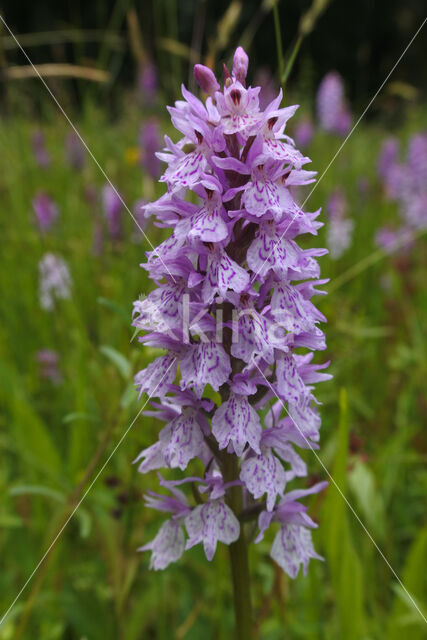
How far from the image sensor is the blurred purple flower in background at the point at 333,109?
21.0 ft

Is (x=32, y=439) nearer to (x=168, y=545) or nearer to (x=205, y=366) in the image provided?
(x=168, y=545)

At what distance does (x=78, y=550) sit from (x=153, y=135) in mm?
3521

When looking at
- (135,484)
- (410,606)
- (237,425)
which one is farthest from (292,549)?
(135,484)

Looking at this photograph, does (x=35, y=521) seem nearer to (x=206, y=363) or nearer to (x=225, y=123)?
(x=206, y=363)

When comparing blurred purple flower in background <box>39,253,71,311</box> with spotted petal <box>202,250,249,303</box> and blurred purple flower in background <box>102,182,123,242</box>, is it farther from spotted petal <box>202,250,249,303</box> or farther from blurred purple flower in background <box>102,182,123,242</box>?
spotted petal <box>202,250,249,303</box>

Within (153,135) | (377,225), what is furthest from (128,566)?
(377,225)

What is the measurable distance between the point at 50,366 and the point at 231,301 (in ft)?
6.44

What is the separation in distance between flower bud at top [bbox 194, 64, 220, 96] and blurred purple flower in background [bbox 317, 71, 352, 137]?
5.69 meters

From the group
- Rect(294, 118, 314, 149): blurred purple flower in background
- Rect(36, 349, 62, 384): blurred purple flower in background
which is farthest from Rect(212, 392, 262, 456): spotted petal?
Rect(294, 118, 314, 149): blurred purple flower in background

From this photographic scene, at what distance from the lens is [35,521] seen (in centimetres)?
205

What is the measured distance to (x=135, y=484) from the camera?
6.20 ft

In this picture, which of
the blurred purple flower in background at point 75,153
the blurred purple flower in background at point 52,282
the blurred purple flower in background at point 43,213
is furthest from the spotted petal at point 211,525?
the blurred purple flower in background at point 75,153

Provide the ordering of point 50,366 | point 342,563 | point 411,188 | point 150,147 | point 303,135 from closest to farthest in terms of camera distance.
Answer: point 342,563, point 50,366, point 150,147, point 411,188, point 303,135

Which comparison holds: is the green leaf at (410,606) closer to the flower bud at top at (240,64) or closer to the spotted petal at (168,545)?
the spotted petal at (168,545)
